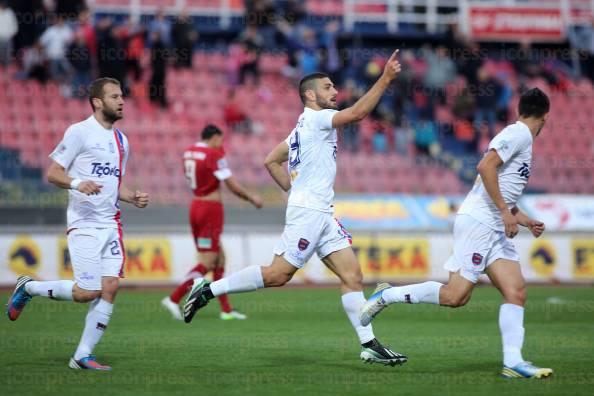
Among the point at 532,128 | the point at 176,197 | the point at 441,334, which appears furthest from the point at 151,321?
the point at 176,197

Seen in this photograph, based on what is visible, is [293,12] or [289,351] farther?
[293,12]

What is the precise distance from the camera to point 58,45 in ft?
75.6

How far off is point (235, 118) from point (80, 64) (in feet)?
12.7

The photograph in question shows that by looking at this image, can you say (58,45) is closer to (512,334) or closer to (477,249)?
(477,249)

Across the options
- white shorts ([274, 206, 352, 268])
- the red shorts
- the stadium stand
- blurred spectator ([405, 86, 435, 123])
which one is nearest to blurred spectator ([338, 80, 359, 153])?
the stadium stand

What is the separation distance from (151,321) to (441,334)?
381 cm

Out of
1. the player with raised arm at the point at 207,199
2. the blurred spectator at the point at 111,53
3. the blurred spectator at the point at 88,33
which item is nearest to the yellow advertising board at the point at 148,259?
the player with raised arm at the point at 207,199

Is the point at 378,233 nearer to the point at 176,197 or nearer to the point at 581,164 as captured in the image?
→ the point at 176,197

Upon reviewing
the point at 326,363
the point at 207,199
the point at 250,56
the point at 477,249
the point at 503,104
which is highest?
the point at 250,56

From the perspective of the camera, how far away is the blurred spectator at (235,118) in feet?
75.5

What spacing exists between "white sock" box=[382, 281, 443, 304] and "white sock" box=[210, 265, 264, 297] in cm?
118

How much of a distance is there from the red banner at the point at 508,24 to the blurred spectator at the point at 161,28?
29.3 feet

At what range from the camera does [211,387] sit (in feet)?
25.8

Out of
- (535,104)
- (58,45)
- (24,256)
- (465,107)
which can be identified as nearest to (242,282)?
(535,104)
